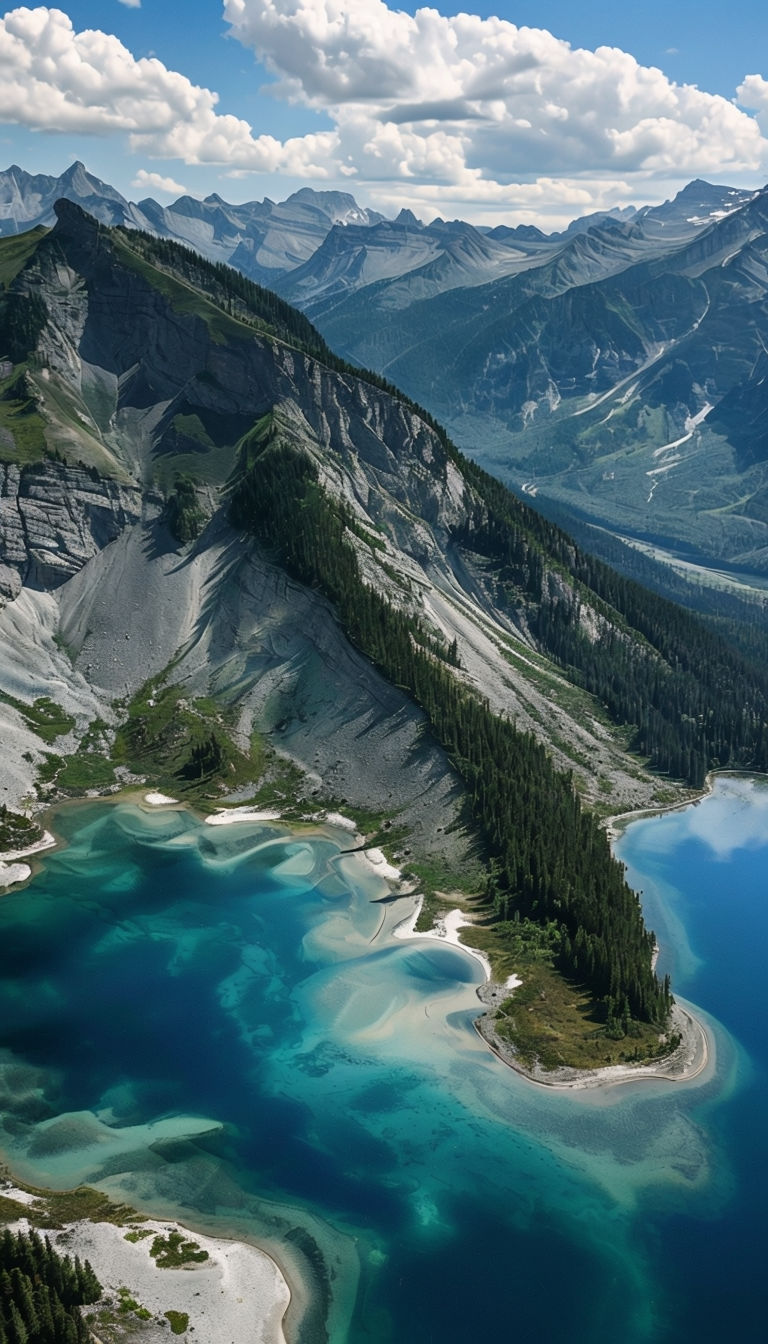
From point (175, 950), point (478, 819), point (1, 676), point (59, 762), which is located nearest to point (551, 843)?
point (478, 819)

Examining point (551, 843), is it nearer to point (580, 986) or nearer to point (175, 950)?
point (580, 986)

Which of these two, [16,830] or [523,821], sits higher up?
[523,821]

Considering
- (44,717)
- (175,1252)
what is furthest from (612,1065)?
(44,717)

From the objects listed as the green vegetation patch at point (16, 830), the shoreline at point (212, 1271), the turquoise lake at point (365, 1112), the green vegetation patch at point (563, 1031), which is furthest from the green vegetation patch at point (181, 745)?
the shoreline at point (212, 1271)

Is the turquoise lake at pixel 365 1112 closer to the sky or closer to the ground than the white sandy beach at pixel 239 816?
closer to the ground

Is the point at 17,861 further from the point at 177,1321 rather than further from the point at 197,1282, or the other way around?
the point at 177,1321

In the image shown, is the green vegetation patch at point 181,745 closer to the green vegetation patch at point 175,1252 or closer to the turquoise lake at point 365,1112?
the turquoise lake at point 365,1112
